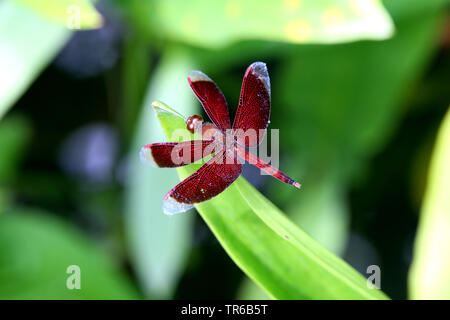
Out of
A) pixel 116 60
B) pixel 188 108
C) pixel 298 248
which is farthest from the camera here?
pixel 116 60

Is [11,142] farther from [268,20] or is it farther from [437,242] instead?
[437,242]

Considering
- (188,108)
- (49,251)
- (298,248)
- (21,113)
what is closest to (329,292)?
(298,248)

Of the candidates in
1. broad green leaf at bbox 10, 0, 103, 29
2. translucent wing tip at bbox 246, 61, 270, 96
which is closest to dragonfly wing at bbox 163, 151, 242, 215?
translucent wing tip at bbox 246, 61, 270, 96

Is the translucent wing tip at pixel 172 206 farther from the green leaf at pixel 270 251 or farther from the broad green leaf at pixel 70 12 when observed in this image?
the broad green leaf at pixel 70 12

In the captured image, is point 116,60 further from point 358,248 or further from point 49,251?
point 358,248

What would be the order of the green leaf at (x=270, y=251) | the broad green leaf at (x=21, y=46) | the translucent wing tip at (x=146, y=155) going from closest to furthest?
1. the green leaf at (x=270, y=251)
2. the translucent wing tip at (x=146, y=155)
3. the broad green leaf at (x=21, y=46)

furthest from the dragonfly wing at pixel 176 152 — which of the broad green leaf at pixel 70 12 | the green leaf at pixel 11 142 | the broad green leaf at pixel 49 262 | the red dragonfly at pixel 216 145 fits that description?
the green leaf at pixel 11 142

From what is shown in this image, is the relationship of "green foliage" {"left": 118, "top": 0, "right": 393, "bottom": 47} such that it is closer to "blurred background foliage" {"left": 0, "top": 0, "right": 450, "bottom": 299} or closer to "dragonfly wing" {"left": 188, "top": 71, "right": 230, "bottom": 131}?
"blurred background foliage" {"left": 0, "top": 0, "right": 450, "bottom": 299}
